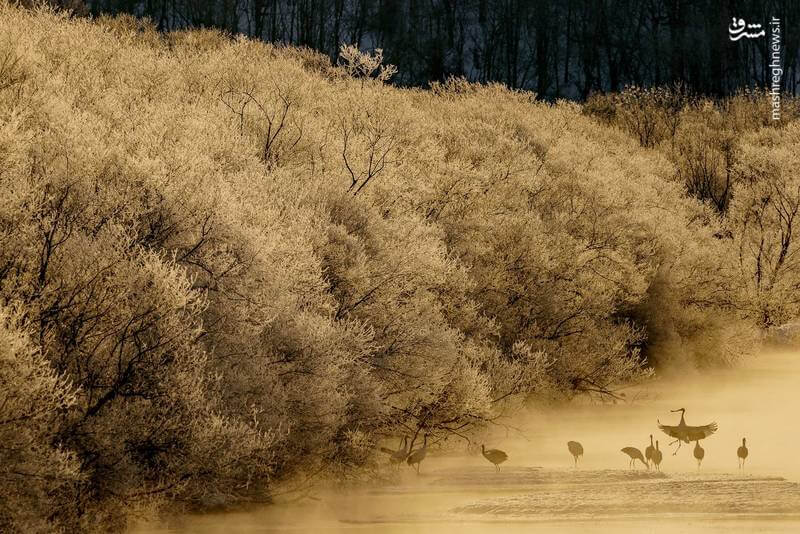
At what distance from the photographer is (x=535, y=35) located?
59.8 m

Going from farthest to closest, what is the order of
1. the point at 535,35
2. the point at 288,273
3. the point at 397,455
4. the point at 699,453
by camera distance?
the point at 535,35, the point at 699,453, the point at 397,455, the point at 288,273

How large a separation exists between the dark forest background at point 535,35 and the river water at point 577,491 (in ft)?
114

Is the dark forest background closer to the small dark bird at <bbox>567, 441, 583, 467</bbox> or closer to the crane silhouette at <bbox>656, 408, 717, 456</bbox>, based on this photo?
the crane silhouette at <bbox>656, 408, 717, 456</bbox>

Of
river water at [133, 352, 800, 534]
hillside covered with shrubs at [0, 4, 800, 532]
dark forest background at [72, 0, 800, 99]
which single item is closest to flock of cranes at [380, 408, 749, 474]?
river water at [133, 352, 800, 534]

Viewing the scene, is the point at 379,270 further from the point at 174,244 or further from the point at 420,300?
the point at 174,244

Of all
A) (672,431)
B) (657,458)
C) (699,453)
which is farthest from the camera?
(672,431)

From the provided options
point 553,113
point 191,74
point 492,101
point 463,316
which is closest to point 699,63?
point 553,113

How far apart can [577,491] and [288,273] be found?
414 centimetres

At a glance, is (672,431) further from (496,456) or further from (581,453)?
(496,456)

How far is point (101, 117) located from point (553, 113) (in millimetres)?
17890

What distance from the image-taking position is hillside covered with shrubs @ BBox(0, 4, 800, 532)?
10.3m

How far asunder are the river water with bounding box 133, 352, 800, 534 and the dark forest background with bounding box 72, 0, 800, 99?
34.8m

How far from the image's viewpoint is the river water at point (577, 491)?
38.7 ft

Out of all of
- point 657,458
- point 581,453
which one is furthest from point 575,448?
point 657,458
